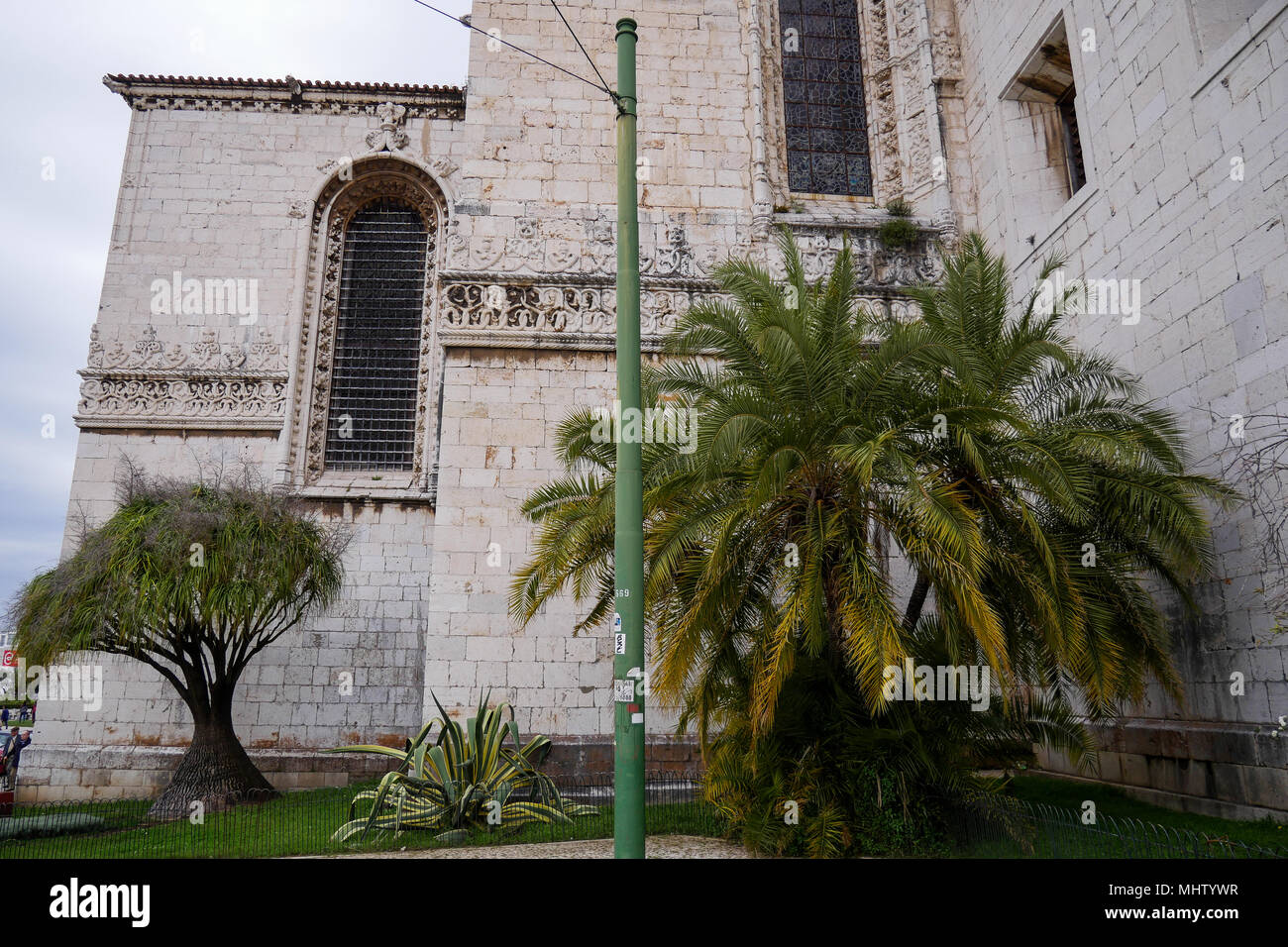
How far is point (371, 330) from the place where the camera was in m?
17.5

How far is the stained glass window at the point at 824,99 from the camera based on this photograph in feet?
53.1

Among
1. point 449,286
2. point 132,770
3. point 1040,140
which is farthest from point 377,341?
point 1040,140

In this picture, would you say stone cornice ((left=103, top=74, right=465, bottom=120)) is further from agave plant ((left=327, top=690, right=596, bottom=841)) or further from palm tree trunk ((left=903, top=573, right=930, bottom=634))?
palm tree trunk ((left=903, top=573, right=930, bottom=634))

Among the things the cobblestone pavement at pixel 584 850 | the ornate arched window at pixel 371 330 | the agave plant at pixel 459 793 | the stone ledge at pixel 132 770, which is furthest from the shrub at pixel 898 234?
the stone ledge at pixel 132 770

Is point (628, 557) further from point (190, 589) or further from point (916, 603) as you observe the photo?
point (190, 589)

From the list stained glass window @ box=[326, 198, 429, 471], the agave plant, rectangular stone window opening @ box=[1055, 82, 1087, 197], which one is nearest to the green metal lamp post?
the agave plant

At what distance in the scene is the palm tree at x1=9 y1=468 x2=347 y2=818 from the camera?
11.1 metres

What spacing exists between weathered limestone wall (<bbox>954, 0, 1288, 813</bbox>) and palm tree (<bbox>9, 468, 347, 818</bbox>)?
11898 millimetres

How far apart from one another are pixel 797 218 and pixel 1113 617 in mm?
9183

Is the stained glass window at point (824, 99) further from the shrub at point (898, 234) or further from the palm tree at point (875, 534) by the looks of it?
the palm tree at point (875, 534)

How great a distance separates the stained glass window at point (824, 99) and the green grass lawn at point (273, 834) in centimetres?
1170
